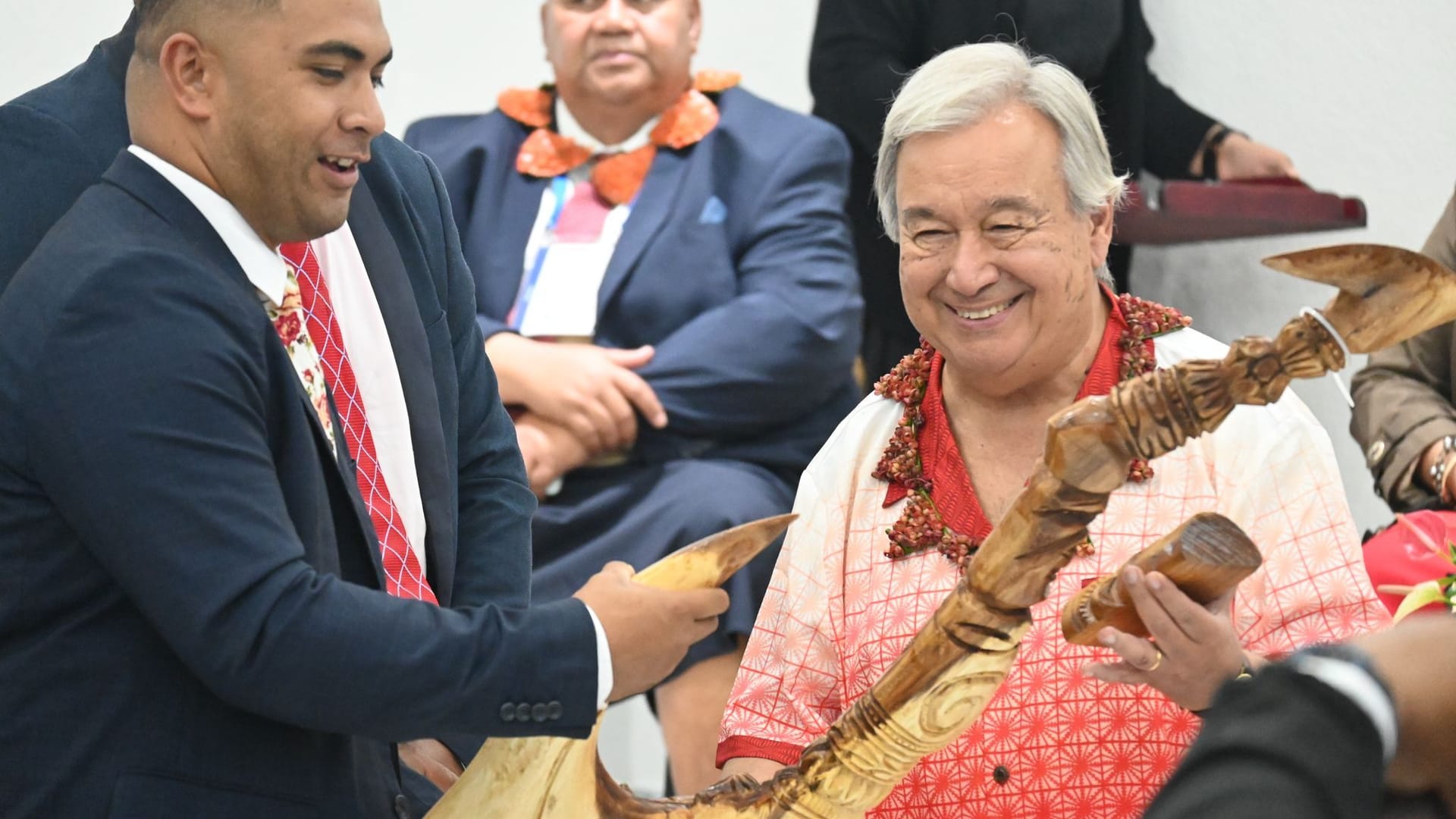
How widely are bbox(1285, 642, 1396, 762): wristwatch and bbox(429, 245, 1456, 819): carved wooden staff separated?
56cm

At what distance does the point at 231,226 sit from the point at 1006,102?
3.25 feet

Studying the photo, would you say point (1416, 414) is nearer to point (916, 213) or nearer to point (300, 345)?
point (916, 213)

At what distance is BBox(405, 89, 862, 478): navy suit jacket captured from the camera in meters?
3.61

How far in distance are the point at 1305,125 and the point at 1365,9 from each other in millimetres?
289

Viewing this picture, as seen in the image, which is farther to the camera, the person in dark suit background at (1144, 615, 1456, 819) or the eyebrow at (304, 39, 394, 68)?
the eyebrow at (304, 39, 394, 68)

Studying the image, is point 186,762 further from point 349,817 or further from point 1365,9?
point 1365,9

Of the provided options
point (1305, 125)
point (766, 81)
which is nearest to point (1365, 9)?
point (1305, 125)

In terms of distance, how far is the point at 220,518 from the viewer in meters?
1.66


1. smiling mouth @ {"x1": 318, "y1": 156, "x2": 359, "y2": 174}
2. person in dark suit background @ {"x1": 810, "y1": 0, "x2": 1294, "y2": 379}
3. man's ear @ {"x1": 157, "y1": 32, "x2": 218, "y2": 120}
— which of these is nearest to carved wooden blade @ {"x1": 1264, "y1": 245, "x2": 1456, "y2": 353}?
smiling mouth @ {"x1": 318, "y1": 156, "x2": 359, "y2": 174}

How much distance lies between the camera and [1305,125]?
14.8 feet

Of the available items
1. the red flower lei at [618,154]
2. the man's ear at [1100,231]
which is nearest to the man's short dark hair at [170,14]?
the man's ear at [1100,231]

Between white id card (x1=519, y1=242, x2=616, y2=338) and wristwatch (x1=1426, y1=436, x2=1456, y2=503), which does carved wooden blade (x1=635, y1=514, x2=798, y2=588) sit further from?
white id card (x1=519, y1=242, x2=616, y2=338)

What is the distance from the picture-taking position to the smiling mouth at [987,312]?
237 centimetres

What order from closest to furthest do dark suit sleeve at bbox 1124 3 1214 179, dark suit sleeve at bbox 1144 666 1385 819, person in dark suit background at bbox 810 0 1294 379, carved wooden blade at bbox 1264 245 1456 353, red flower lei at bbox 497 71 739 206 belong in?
dark suit sleeve at bbox 1144 666 1385 819
carved wooden blade at bbox 1264 245 1456 353
red flower lei at bbox 497 71 739 206
person in dark suit background at bbox 810 0 1294 379
dark suit sleeve at bbox 1124 3 1214 179
